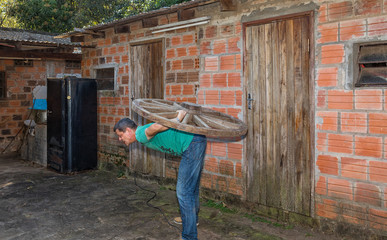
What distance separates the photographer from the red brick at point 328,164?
3.94 metres

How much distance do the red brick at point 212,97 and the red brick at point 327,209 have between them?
2.08 meters

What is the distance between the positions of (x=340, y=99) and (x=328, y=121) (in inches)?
11.5

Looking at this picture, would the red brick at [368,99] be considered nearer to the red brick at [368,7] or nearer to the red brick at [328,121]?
the red brick at [328,121]

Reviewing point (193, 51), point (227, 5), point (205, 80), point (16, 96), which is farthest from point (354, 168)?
point (16, 96)

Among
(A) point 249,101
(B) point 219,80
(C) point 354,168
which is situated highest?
(B) point 219,80

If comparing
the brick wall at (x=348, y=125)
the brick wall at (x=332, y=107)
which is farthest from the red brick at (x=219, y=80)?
the brick wall at (x=348, y=125)

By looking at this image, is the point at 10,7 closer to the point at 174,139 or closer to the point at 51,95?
the point at 51,95

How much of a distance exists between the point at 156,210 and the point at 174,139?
5.70 ft

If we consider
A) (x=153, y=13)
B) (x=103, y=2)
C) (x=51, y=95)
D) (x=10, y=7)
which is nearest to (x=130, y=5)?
(x=103, y=2)

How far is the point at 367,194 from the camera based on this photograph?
3.70 meters

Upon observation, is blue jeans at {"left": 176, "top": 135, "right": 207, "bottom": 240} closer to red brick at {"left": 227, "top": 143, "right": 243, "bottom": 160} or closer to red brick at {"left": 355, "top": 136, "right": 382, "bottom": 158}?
red brick at {"left": 227, "top": 143, "right": 243, "bottom": 160}

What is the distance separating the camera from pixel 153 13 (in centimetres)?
571

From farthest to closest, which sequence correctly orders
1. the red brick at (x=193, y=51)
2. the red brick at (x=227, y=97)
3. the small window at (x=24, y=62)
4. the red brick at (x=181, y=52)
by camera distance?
the small window at (x=24, y=62) → the red brick at (x=181, y=52) → the red brick at (x=193, y=51) → the red brick at (x=227, y=97)

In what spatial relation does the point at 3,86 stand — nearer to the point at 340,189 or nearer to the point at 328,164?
the point at 328,164
